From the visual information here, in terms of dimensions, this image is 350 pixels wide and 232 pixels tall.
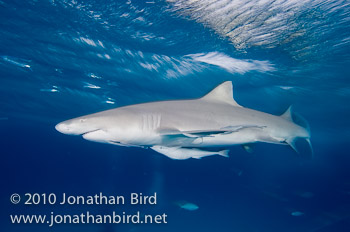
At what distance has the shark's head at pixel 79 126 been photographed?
3434 mm

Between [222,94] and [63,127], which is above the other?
[222,94]

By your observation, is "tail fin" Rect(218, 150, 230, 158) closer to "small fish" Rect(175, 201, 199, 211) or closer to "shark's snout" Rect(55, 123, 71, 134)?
"shark's snout" Rect(55, 123, 71, 134)

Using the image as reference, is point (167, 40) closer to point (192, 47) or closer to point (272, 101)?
point (192, 47)

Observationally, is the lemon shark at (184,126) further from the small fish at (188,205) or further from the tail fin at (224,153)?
the small fish at (188,205)

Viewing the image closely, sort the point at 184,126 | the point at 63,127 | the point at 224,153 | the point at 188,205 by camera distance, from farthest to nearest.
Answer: the point at 188,205, the point at 224,153, the point at 184,126, the point at 63,127

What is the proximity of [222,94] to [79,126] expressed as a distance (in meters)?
3.56

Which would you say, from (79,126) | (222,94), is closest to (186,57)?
(222,94)

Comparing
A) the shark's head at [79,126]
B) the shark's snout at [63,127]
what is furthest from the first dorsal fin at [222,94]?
the shark's snout at [63,127]

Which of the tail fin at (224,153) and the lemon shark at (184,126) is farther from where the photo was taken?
the tail fin at (224,153)

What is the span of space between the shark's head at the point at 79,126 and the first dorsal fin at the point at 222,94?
9.48 ft

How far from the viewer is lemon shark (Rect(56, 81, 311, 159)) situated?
3.57 m

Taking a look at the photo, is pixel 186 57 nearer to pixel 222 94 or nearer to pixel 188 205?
pixel 222 94

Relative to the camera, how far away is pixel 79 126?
3.47 m

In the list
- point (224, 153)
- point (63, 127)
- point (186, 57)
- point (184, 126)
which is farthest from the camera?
point (186, 57)
